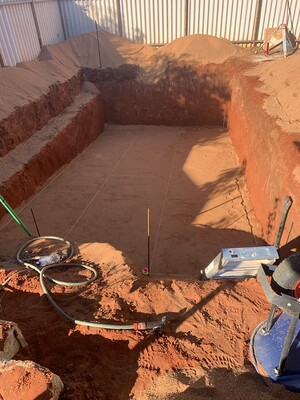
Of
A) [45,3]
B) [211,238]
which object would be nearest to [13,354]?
[211,238]

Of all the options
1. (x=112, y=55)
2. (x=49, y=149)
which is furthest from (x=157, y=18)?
(x=49, y=149)

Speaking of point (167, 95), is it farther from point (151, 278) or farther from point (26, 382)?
point (26, 382)

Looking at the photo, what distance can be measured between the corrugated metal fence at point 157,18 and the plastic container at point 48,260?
12467 millimetres

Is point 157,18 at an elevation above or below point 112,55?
above

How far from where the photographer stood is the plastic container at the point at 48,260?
5.48m

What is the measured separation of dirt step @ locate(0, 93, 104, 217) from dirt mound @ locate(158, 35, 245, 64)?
475 centimetres

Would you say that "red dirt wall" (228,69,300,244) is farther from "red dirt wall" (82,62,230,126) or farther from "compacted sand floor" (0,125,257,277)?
"red dirt wall" (82,62,230,126)

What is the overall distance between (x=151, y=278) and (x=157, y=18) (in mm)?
15655

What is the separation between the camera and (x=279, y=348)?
135 inches

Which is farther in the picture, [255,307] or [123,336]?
[255,307]

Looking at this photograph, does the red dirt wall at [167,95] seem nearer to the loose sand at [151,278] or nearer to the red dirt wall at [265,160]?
the loose sand at [151,278]

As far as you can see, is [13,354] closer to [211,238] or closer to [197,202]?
[211,238]

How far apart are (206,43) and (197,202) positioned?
33.5 feet

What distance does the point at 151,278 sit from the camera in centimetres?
598
